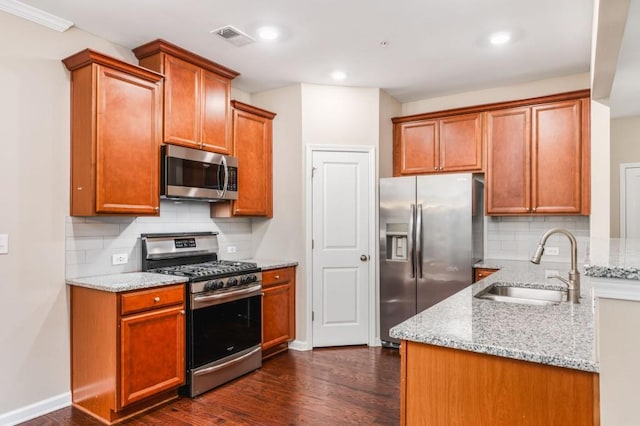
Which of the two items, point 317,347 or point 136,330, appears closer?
point 136,330

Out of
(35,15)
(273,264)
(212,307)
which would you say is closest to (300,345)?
(273,264)

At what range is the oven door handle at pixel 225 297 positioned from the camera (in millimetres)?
3071

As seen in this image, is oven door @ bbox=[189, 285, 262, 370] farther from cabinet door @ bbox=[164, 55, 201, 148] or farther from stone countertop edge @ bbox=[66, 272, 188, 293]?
cabinet door @ bbox=[164, 55, 201, 148]

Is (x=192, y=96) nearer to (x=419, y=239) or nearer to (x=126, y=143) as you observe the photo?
(x=126, y=143)

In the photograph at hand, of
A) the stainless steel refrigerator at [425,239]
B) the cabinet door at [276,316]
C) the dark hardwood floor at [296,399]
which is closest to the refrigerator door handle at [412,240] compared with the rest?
the stainless steel refrigerator at [425,239]

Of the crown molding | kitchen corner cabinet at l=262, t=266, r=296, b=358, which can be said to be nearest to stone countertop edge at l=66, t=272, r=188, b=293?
kitchen corner cabinet at l=262, t=266, r=296, b=358

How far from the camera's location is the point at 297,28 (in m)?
3.02

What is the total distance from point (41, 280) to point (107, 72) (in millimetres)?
1474

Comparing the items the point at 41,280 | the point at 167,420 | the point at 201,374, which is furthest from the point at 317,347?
the point at 41,280

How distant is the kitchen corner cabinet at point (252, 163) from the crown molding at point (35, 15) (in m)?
1.45

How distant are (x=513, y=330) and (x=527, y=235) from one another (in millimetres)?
3025

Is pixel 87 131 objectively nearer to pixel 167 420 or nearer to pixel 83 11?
pixel 83 11

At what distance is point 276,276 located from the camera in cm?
397

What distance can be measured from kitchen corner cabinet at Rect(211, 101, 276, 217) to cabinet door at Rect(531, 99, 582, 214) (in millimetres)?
2605
